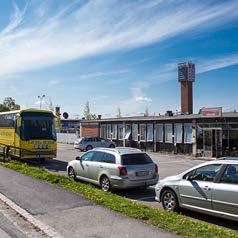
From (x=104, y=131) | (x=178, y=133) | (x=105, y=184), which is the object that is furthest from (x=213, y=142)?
(x=105, y=184)

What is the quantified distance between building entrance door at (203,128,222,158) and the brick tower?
2546 cm

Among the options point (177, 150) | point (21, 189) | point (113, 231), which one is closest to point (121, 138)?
point (177, 150)

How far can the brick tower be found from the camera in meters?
60.1

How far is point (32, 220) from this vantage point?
30.2 feet

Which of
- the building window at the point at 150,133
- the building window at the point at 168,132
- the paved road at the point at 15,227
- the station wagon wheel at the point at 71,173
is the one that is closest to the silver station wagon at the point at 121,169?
the station wagon wheel at the point at 71,173

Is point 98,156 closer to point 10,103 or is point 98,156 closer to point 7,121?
point 7,121

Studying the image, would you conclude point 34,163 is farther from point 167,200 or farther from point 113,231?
point 113,231

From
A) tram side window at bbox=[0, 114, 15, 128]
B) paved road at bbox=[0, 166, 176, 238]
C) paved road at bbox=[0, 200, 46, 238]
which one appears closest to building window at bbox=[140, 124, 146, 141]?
tram side window at bbox=[0, 114, 15, 128]

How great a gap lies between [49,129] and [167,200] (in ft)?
51.8

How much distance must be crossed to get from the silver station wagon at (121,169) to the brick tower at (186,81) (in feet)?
148

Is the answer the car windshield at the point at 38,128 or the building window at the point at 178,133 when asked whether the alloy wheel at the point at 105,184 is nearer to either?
the car windshield at the point at 38,128

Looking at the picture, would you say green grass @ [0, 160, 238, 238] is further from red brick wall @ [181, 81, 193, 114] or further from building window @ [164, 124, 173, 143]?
red brick wall @ [181, 81, 193, 114]

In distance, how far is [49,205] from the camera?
415 inches

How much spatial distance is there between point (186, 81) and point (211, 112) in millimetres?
29568
